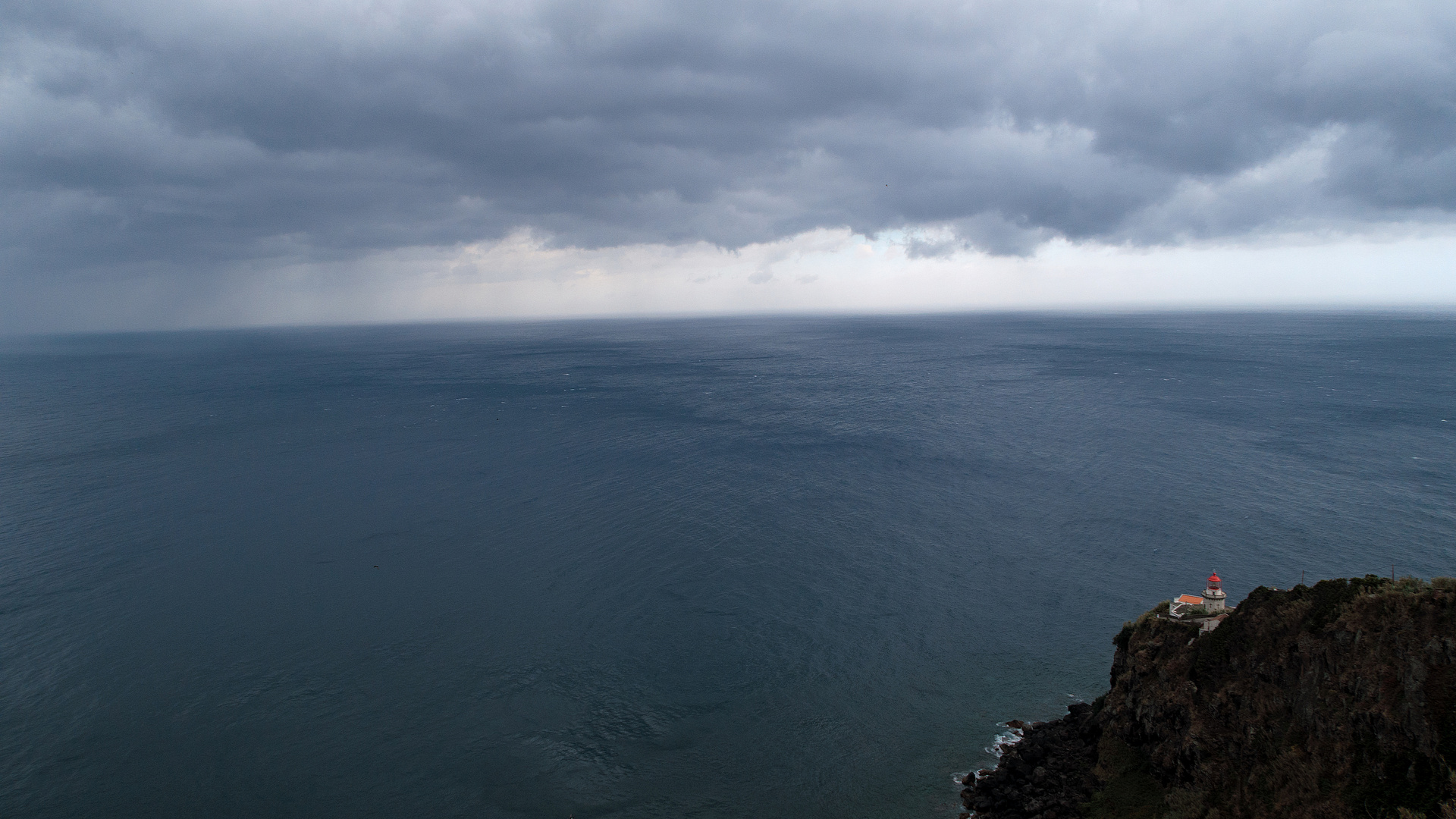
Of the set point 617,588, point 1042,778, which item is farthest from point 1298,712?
point 617,588

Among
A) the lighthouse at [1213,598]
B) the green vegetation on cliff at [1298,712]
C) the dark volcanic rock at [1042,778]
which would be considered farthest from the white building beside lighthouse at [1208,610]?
the dark volcanic rock at [1042,778]

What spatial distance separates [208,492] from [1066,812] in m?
99.4

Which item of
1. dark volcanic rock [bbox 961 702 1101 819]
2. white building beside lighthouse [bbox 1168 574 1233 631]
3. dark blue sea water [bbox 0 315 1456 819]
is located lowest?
dark volcanic rock [bbox 961 702 1101 819]

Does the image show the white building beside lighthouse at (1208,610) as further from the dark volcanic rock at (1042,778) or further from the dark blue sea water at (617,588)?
the dark blue sea water at (617,588)

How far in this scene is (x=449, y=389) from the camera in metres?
173

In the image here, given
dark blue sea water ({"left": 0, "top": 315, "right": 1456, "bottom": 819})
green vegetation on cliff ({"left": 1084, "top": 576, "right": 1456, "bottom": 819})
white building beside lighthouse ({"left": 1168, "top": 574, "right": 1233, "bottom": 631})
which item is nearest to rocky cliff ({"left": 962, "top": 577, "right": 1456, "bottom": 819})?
green vegetation on cliff ({"left": 1084, "top": 576, "right": 1456, "bottom": 819})

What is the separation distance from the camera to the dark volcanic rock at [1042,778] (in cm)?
3519

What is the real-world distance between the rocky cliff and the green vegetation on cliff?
5 centimetres

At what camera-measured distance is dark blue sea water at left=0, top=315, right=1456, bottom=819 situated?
39562 mm

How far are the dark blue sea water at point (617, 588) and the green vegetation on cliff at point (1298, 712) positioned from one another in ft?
33.4

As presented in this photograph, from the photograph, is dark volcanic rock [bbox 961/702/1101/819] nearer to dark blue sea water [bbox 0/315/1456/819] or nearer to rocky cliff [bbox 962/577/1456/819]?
rocky cliff [bbox 962/577/1456/819]

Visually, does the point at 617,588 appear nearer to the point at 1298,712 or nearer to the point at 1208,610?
the point at 1208,610

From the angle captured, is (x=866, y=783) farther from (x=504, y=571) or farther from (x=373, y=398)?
(x=373, y=398)

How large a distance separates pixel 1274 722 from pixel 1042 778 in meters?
11.6
